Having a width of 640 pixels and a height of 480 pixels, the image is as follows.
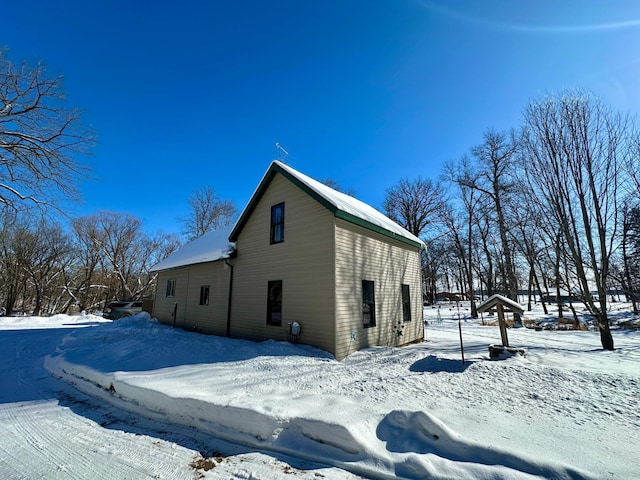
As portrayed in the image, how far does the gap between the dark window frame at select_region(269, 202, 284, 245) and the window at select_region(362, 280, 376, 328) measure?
3227 millimetres

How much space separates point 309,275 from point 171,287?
35.0 feet

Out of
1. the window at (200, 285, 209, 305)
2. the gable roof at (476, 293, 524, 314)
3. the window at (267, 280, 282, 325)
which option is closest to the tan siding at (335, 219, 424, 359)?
the window at (267, 280, 282, 325)

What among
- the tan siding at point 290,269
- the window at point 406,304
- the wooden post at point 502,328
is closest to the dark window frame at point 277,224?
the tan siding at point 290,269

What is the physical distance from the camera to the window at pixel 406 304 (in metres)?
11.2

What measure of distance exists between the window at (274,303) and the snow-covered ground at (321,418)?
6.35 feet

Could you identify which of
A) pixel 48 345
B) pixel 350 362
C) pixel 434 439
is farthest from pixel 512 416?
pixel 48 345

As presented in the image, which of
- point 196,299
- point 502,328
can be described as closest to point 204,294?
point 196,299

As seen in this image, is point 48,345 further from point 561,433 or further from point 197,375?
point 561,433

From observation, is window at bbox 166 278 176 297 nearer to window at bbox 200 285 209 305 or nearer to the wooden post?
window at bbox 200 285 209 305

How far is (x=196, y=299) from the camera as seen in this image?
42.7 feet

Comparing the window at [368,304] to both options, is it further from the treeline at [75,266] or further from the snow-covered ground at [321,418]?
the treeline at [75,266]

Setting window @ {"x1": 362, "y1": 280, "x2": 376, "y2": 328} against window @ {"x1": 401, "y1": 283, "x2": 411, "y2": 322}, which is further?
window @ {"x1": 401, "y1": 283, "x2": 411, "y2": 322}

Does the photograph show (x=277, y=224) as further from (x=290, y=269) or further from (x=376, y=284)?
(x=376, y=284)

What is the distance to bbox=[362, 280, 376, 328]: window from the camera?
8.86 metres
